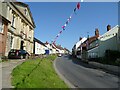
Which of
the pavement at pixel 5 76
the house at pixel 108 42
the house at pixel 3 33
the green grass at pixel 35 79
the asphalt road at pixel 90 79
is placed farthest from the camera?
the house at pixel 108 42

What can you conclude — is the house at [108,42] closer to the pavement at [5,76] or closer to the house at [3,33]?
the house at [3,33]

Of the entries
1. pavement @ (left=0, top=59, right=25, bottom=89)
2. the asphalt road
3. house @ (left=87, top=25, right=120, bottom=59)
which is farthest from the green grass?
house @ (left=87, top=25, right=120, bottom=59)

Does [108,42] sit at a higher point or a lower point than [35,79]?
higher

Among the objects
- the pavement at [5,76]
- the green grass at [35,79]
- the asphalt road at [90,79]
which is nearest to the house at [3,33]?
the asphalt road at [90,79]

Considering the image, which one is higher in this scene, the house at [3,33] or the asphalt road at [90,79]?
the house at [3,33]

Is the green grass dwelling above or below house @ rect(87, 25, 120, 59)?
below

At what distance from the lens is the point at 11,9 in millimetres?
39406

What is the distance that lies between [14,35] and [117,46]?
2082cm

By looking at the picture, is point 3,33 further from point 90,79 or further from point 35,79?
point 35,79

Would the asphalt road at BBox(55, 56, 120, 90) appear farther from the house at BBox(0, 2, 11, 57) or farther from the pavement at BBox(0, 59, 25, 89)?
the house at BBox(0, 2, 11, 57)

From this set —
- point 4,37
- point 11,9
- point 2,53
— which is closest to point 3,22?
point 4,37

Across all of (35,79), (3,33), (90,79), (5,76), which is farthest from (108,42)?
(35,79)

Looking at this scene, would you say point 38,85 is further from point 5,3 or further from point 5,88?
point 5,3

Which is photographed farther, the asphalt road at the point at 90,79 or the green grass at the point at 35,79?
the asphalt road at the point at 90,79
